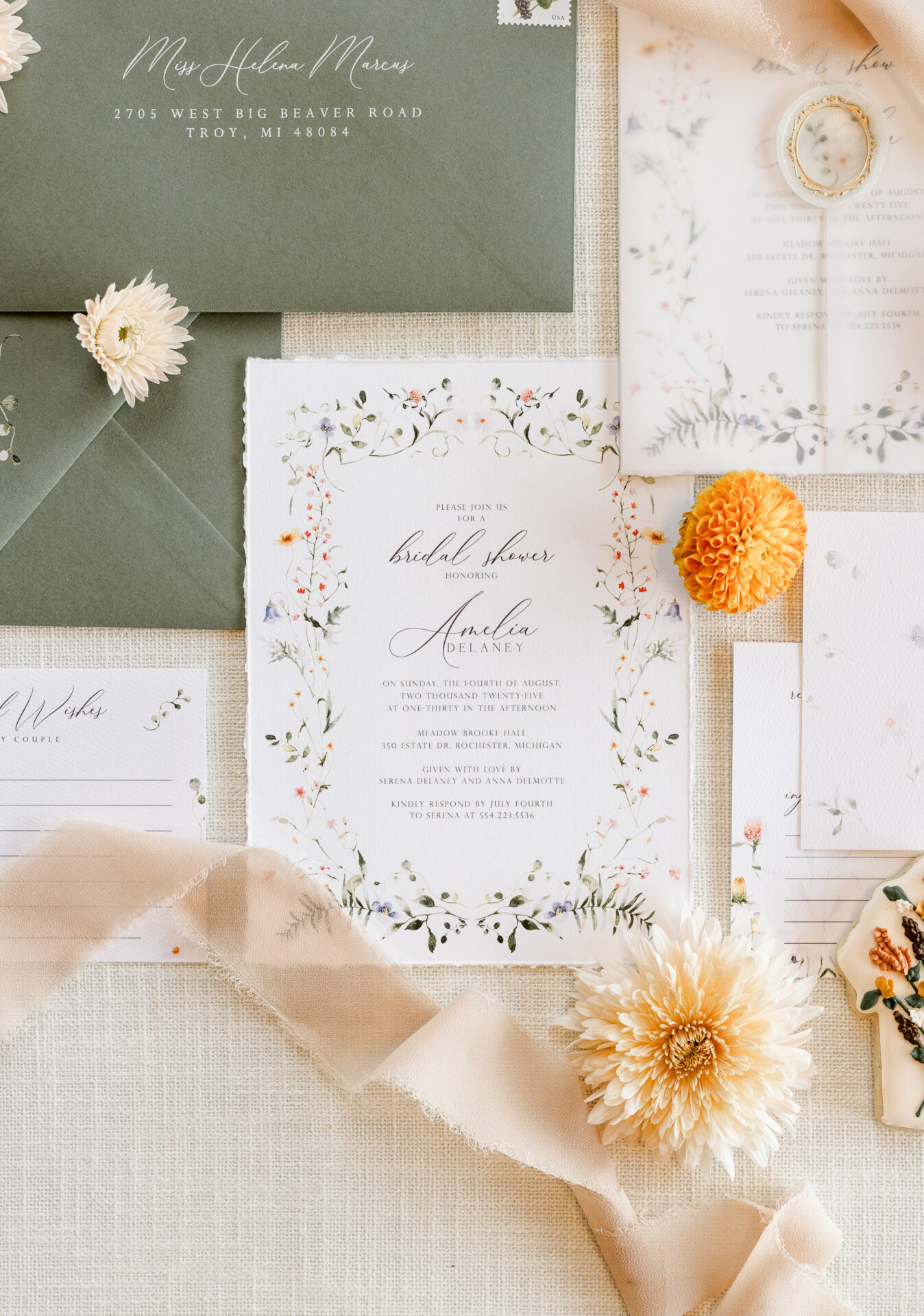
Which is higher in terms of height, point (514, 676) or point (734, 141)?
point (734, 141)

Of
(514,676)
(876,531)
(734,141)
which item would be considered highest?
(734,141)

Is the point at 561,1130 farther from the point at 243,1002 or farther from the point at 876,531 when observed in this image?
the point at 876,531

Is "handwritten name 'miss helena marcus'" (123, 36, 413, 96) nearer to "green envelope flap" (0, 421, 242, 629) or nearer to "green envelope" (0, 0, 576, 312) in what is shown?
"green envelope" (0, 0, 576, 312)

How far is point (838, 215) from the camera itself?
61 centimetres

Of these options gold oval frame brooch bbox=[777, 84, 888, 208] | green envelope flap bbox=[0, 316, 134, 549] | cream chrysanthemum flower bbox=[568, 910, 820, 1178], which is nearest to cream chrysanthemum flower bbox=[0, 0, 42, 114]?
green envelope flap bbox=[0, 316, 134, 549]

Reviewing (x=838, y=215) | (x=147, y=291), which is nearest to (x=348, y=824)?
(x=147, y=291)

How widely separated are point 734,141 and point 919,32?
0.44 ft

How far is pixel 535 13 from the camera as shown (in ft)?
1.98

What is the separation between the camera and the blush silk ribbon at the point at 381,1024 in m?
0.60

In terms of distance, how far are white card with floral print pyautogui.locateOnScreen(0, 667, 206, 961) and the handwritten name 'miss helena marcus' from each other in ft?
1.40

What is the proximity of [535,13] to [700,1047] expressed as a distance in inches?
28.9
